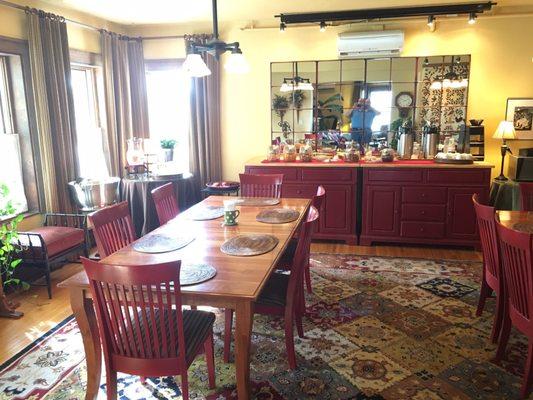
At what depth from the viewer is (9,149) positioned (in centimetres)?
377

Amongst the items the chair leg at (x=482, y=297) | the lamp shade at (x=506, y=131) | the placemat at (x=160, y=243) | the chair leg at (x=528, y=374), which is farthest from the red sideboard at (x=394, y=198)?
the chair leg at (x=528, y=374)

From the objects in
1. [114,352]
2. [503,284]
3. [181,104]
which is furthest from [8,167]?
[503,284]

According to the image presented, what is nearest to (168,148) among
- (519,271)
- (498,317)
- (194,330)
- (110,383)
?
(194,330)

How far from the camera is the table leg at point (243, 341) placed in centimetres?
175

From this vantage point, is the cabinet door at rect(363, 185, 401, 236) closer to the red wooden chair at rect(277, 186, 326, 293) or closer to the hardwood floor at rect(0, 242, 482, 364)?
the hardwood floor at rect(0, 242, 482, 364)

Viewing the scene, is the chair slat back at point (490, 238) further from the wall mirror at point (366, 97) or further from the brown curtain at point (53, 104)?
the brown curtain at point (53, 104)

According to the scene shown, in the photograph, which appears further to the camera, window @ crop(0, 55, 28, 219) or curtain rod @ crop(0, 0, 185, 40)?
window @ crop(0, 55, 28, 219)

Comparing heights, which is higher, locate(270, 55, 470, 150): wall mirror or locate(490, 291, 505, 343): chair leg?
locate(270, 55, 470, 150): wall mirror

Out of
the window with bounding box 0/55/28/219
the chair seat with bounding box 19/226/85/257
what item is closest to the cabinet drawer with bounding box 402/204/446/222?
the chair seat with bounding box 19/226/85/257

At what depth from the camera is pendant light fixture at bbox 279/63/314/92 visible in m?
5.06

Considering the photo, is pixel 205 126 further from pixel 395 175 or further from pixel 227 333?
pixel 227 333

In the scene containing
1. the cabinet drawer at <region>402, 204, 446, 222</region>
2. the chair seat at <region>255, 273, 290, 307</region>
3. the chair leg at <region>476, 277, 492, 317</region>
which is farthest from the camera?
the cabinet drawer at <region>402, 204, 446, 222</region>

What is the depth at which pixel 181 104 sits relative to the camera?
18.2 ft

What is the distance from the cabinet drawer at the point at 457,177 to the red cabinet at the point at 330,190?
788mm
